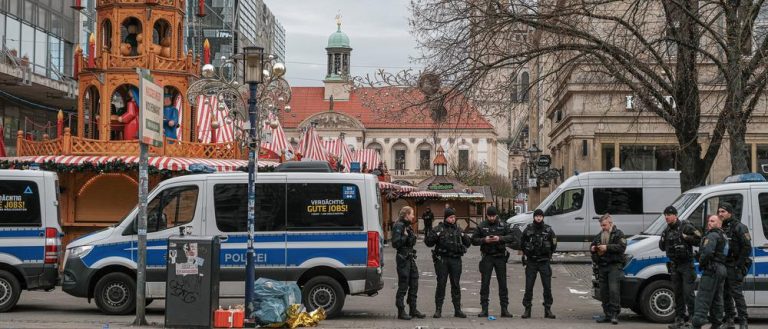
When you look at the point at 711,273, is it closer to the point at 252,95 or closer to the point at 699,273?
the point at 699,273

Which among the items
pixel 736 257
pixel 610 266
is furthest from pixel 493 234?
pixel 736 257

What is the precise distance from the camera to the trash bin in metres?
14.2

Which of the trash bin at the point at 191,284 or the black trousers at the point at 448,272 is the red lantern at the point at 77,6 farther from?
the black trousers at the point at 448,272

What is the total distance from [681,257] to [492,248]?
10.4ft

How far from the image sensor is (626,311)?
17812 mm

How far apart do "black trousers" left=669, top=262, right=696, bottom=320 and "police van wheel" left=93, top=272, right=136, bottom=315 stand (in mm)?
8304

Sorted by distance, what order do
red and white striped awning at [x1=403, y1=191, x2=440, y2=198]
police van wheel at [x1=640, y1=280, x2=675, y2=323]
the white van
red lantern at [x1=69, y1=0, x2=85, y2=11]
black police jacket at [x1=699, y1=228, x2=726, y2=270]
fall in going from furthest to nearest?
red and white striped awning at [x1=403, y1=191, x2=440, y2=198] → the white van → red lantern at [x1=69, y1=0, x2=85, y2=11] → police van wheel at [x1=640, y1=280, x2=675, y2=323] → black police jacket at [x1=699, y1=228, x2=726, y2=270]

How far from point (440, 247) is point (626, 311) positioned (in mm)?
3929


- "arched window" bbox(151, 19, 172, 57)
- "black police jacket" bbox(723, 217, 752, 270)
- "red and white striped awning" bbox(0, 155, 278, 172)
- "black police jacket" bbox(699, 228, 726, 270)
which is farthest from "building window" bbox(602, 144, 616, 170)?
"black police jacket" bbox(699, 228, 726, 270)

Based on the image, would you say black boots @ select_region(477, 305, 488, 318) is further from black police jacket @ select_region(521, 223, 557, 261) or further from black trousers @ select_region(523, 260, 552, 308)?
black police jacket @ select_region(521, 223, 557, 261)

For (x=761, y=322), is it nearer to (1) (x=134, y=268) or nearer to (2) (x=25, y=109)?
(1) (x=134, y=268)

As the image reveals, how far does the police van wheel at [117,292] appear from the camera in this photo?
16.0 m

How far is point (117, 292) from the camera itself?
632 inches

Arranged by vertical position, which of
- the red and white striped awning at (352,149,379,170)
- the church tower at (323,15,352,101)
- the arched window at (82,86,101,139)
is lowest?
the arched window at (82,86,101,139)
